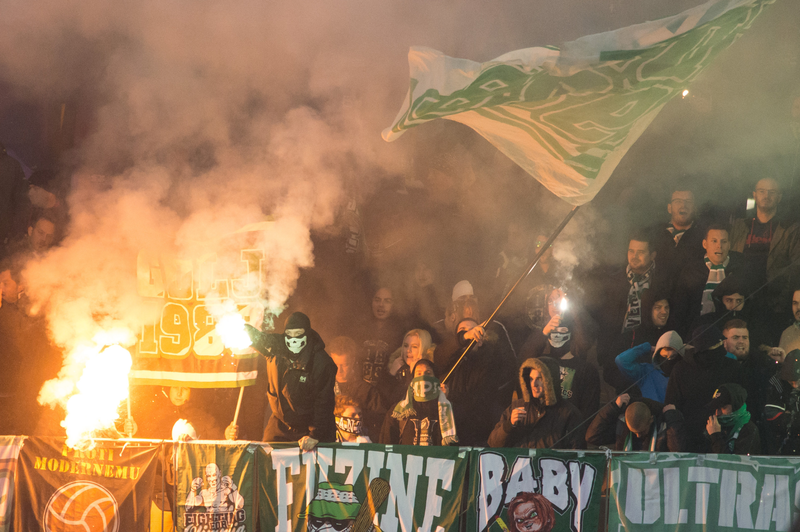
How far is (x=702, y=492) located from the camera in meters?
4.52

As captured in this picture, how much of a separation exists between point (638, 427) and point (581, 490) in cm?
65

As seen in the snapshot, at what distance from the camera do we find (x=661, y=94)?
462 cm

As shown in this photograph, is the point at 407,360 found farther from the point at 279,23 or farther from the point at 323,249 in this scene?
the point at 279,23

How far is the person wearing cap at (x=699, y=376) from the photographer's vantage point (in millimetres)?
5070

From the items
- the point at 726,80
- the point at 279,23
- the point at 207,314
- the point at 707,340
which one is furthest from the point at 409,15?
the point at 707,340

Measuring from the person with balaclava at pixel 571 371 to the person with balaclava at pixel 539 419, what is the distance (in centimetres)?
17

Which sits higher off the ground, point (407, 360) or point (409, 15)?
point (409, 15)

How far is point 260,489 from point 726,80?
16.4ft

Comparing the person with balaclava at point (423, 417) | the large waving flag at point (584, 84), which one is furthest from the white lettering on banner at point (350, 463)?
the large waving flag at point (584, 84)

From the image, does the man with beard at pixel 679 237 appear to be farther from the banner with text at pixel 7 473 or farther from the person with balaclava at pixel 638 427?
the banner with text at pixel 7 473

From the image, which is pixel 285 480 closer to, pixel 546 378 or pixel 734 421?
pixel 546 378

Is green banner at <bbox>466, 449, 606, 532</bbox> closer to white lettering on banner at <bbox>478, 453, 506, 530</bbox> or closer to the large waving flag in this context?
white lettering on banner at <bbox>478, 453, 506, 530</bbox>

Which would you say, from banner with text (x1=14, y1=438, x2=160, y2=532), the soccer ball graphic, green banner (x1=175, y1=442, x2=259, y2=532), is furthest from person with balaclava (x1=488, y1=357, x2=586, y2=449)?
the soccer ball graphic

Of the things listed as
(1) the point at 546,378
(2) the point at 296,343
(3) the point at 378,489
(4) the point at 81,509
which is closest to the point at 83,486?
(4) the point at 81,509
